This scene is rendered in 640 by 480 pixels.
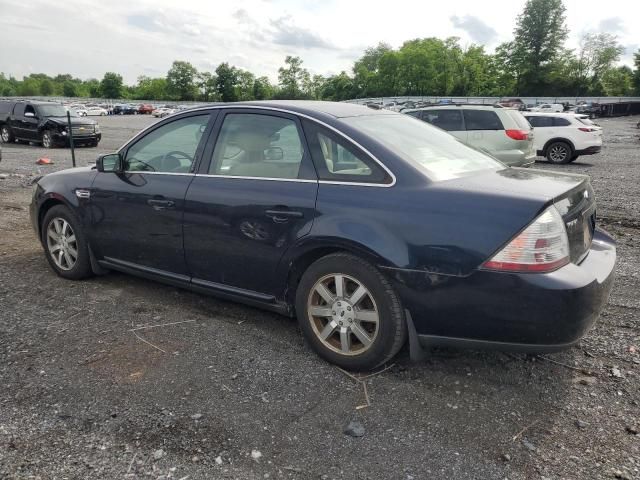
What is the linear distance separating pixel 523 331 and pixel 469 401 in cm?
54

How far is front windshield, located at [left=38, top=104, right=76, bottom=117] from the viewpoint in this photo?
63.1 feet

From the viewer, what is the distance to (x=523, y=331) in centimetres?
268

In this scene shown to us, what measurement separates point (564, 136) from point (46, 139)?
57.7 feet

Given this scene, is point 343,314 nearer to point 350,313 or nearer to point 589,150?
point 350,313

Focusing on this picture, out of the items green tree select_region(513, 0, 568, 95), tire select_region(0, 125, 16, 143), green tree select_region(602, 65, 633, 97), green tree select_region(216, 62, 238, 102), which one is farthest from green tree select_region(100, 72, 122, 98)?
tire select_region(0, 125, 16, 143)

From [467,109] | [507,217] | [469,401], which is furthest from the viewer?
[467,109]

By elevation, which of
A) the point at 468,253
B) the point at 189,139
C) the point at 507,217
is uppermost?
the point at 189,139

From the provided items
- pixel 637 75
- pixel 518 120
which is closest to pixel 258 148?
pixel 518 120

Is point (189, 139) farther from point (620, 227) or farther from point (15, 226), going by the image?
point (620, 227)

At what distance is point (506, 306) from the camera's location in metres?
2.66

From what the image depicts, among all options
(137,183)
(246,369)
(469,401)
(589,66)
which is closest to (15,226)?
(137,183)

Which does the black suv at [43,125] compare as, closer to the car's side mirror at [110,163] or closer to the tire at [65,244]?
the tire at [65,244]

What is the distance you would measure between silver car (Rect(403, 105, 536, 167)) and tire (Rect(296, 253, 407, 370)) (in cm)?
955

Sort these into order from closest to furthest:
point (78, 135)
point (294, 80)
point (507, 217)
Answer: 1. point (507, 217)
2. point (78, 135)
3. point (294, 80)
